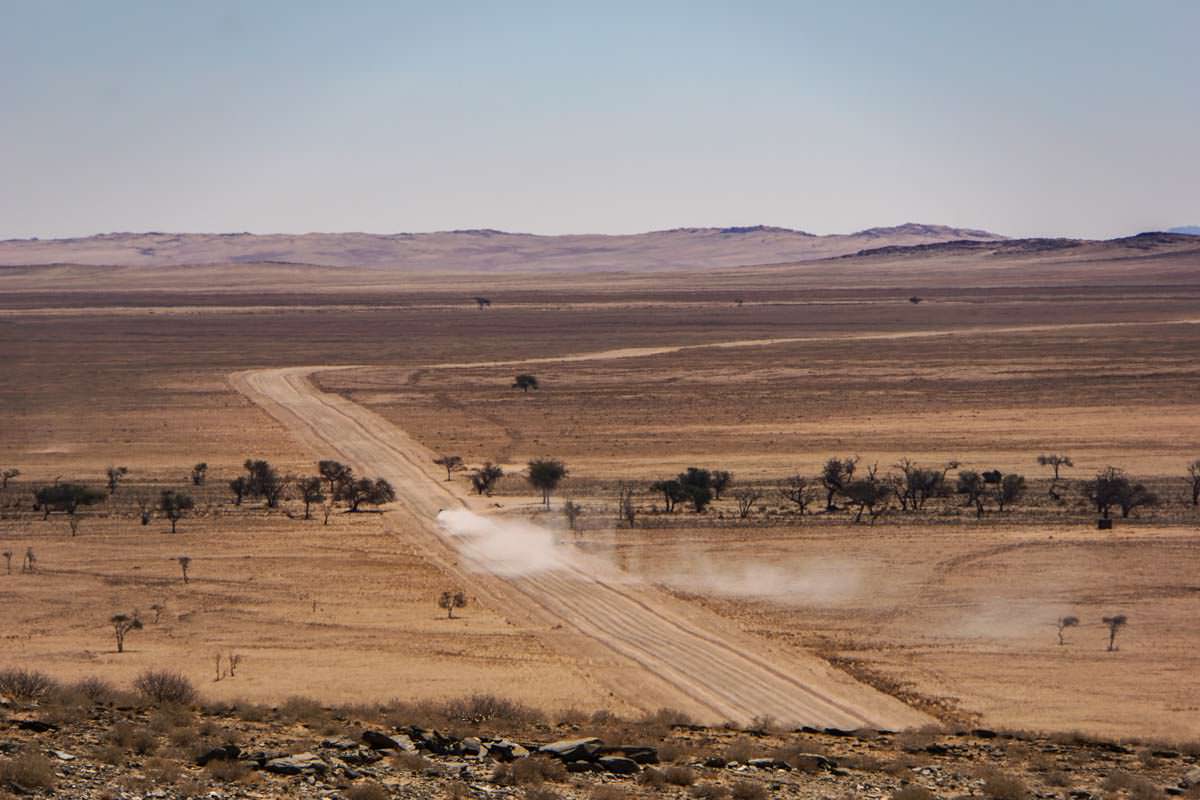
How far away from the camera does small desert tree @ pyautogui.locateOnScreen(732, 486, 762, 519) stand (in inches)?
1738

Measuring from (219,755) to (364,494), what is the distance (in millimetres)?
32196

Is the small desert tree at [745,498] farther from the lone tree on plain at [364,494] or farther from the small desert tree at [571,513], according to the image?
the lone tree on plain at [364,494]

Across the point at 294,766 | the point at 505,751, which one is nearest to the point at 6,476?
the point at 505,751

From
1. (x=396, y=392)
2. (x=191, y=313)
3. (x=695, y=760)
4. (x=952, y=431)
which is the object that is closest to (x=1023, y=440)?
(x=952, y=431)

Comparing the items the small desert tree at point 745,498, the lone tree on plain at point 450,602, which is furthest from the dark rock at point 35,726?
the small desert tree at point 745,498

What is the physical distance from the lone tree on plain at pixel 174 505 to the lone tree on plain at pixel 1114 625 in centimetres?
2641

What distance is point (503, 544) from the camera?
132 feet

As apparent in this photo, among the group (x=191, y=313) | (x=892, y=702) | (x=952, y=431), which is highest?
(x=191, y=313)

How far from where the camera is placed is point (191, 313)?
157000 millimetres

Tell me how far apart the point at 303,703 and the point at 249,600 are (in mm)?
14012

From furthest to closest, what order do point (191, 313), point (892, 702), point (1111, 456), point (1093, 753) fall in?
point (191, 313), point (1111, 456), point (892, 702), point (1093, 753)

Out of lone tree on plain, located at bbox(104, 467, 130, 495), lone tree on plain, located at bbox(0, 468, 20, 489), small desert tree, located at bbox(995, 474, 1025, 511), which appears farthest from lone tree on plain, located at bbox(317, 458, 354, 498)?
small desert tree, located at bbox(995, 474, 1025, 511)

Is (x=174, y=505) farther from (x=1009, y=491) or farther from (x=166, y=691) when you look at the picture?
(x=1009, y=491)

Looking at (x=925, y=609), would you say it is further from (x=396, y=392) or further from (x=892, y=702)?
(x=396, y=392)
